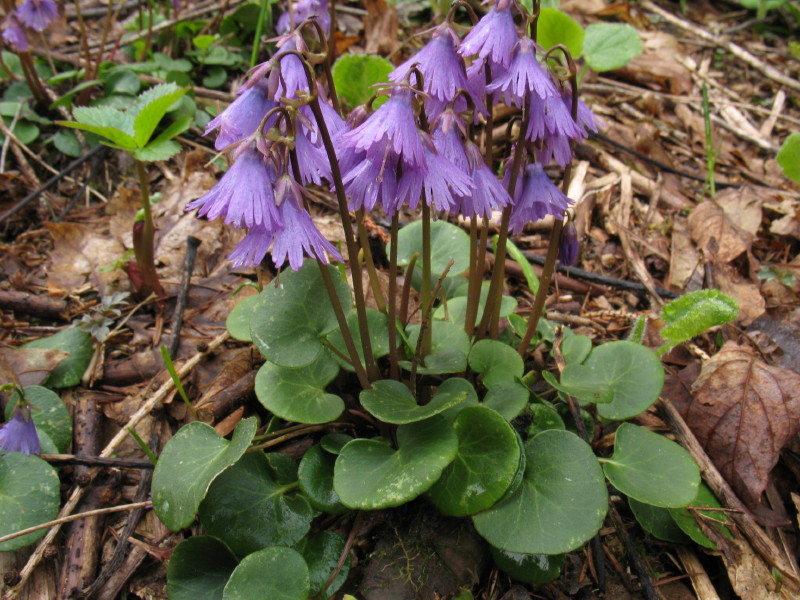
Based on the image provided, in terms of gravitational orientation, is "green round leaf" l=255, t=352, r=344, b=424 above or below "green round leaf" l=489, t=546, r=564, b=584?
above

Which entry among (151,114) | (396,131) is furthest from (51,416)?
(396,131)

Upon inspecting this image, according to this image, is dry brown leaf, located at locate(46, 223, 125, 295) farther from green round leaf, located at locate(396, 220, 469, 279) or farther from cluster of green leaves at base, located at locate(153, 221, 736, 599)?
green round leaf, located at locate(396, 220, 469, 279)

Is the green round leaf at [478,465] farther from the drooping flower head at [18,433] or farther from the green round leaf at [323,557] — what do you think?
the drooping flower head at [18,433]

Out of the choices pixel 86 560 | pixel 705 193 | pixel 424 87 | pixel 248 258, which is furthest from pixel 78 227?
pixel 705 193

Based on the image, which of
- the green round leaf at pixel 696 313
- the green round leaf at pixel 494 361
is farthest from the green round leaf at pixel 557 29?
the green round leaf at pixel 494 361

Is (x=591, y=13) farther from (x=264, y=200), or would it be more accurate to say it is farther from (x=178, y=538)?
(x=178, y=538)

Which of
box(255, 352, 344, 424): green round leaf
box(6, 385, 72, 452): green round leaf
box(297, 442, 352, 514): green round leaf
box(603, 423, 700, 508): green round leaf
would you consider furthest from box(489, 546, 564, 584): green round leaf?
box(6, 385, 72, 452): green round leaf

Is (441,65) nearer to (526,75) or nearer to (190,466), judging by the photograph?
(526,75)
